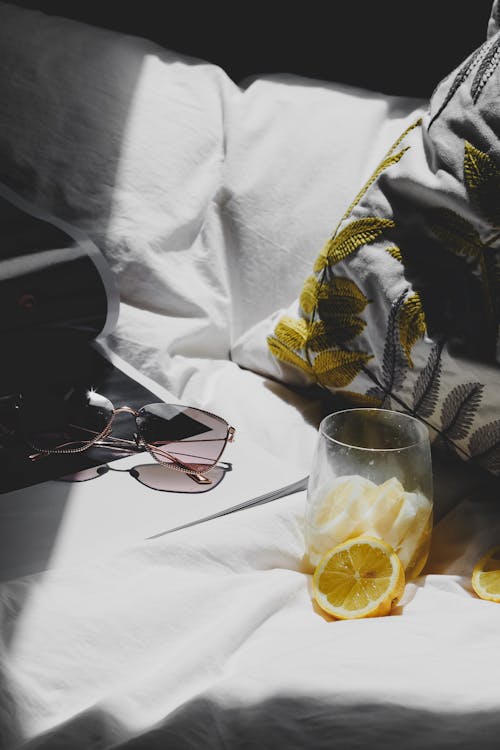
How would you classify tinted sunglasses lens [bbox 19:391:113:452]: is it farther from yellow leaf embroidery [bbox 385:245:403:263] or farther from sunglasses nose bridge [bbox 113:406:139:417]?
yellow leaf embroidery [bbox 385:245:403:263]

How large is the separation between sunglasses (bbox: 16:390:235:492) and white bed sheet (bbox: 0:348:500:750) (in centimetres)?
4

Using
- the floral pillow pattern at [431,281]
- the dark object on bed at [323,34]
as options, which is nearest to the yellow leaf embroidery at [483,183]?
the floral pillow pattern at [431,281]

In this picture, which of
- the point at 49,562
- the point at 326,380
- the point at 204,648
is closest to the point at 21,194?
the point at 326,380

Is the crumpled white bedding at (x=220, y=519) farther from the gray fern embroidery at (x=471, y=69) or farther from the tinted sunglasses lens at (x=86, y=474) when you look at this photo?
the gray fern embroidery at (x=471, y=69)

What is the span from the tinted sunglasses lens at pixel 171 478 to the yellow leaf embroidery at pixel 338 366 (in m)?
0.15

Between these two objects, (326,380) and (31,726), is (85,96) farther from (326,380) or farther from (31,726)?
(31,726)

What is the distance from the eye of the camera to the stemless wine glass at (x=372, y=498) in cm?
51

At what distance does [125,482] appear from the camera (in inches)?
22.6

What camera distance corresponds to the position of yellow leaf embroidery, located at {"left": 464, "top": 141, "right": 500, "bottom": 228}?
1.89 feet

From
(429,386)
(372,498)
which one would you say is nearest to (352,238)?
(429,386)

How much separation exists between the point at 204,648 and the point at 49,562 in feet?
0.41

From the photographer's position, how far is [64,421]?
623 millimetres

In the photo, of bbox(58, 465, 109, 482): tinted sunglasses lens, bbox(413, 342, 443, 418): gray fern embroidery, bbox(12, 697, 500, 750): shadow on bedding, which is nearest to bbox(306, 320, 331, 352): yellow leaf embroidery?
bbox(413, 342, 443, 418): gray fern embroidery

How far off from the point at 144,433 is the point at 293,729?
318mm
